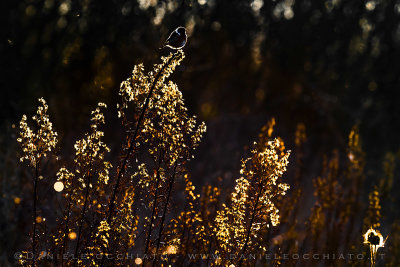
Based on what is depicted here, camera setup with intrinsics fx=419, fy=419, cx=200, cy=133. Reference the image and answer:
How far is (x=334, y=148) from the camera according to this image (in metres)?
18.4

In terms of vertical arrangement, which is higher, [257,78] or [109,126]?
[257,78]

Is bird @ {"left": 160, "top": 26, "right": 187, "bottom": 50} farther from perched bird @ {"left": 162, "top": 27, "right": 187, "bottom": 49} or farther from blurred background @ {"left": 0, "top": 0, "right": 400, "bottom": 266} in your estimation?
blurred background @ {"left": 0, "top": 0, "right": 400, "bottom": 266}

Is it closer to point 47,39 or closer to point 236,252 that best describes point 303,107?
point 47,39

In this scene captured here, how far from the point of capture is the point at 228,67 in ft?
69.3

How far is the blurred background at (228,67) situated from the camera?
15.2m

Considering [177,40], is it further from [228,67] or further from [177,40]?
[228,67]

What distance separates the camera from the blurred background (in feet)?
49.9

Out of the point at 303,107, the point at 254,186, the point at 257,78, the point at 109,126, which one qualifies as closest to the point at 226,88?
the point at 257,78

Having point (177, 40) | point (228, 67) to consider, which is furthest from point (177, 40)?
point (228, 67)

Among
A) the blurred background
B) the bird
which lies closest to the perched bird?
the bird

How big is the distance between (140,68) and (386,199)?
528 inches

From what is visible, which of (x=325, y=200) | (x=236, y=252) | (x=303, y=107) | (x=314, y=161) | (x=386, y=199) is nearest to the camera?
(x=236, y=252)

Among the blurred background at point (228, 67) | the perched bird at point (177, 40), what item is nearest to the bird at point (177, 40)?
the perched bird at point (177, 40)

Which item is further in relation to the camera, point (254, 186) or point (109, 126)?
point (109, 126)
